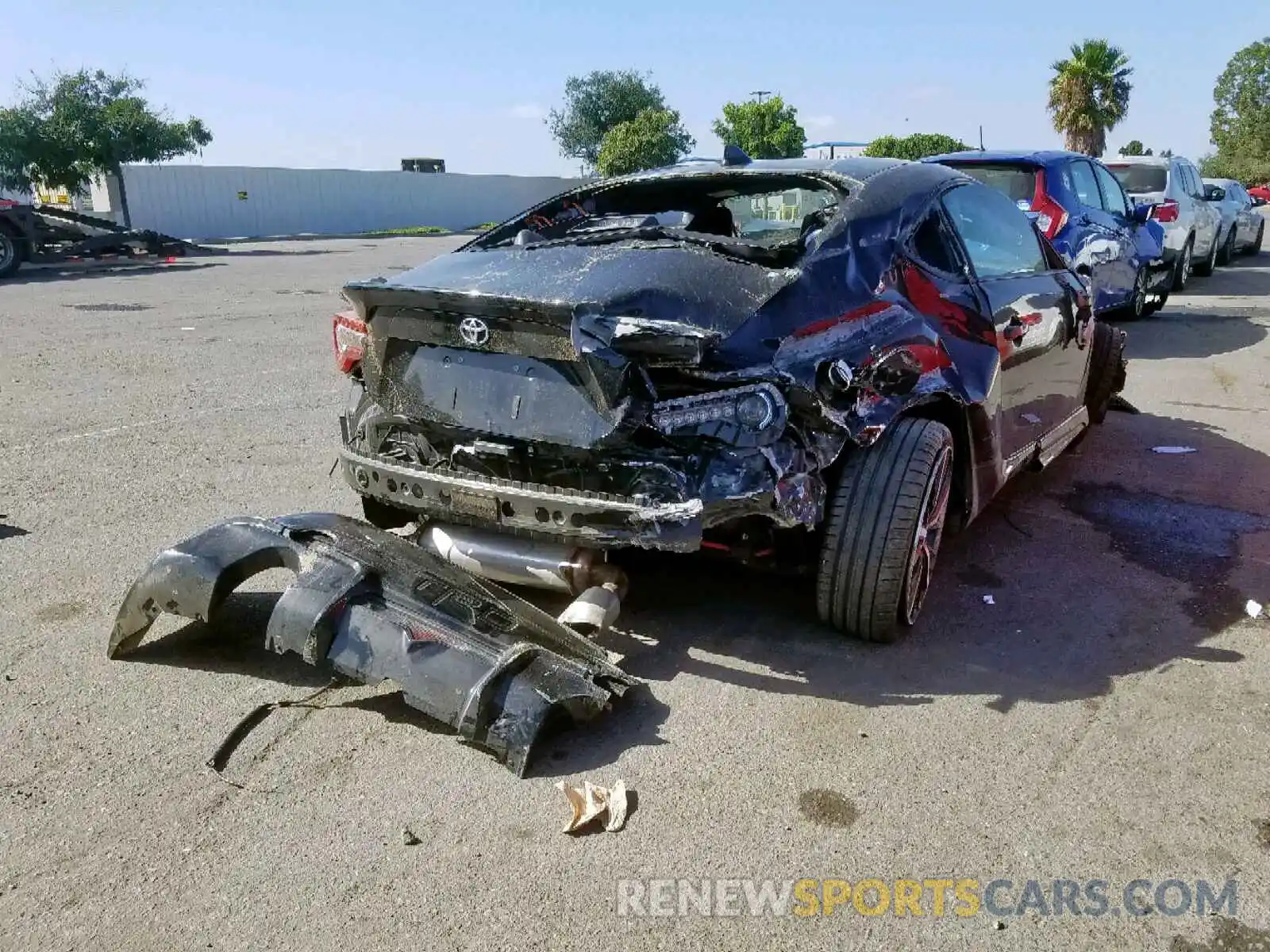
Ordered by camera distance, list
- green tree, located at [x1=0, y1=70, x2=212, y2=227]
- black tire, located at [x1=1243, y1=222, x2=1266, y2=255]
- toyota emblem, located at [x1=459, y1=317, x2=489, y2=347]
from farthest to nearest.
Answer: green tree, located at [x1=0, y1=70, x2=212, y2=227] < black tire, located at [x1=1243, y1=222, x2=1266, y2=255] < toyota emblem, located at [x1=459, y1=317, x2=489, y2=347]

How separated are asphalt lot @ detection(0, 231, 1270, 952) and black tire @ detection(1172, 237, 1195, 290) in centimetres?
988

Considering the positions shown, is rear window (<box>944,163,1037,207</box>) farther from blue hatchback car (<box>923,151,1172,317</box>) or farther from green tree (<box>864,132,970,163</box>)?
green tree (<box>864,132,970,163</box>)

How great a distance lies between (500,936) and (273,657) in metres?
1.59

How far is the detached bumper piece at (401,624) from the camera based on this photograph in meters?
2.85

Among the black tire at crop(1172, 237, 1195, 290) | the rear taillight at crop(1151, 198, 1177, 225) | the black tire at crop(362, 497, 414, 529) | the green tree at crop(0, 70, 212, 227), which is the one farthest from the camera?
the green tree at crop(0, 70, 212, 227)

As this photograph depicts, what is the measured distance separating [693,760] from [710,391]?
41.6 inches

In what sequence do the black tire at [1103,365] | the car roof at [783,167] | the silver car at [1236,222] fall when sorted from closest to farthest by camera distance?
the car roof at [783,167] < the black tire at [1103,365] < the silver car at [1236,222]

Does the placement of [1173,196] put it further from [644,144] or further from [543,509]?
[644,144]

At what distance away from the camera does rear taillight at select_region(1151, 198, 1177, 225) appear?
11881 millimetres

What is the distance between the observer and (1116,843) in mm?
2518

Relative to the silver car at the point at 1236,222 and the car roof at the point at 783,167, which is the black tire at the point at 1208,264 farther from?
the car roof at the point at 783,167

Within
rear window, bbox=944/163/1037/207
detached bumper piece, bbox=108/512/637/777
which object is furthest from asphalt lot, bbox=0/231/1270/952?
rear window, bbox=944/163/1037/207

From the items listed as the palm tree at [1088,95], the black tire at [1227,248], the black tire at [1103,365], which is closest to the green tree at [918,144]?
the palm tree at [1088,95]

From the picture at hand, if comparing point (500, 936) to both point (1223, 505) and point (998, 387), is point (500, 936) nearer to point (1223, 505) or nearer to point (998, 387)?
point (998, 387)
